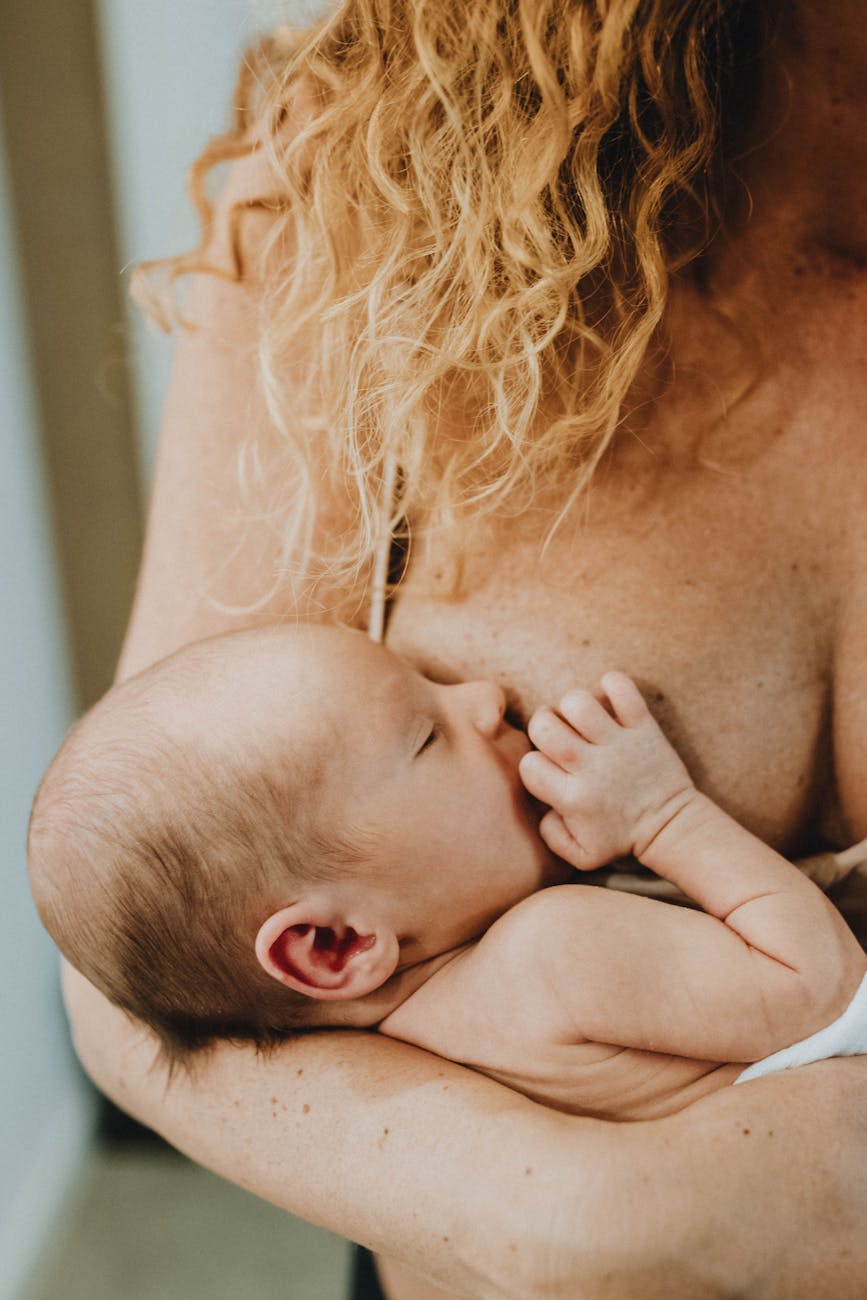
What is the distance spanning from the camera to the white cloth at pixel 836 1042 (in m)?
0.63

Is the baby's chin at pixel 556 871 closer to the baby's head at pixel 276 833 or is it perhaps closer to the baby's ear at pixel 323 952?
the baby's head at pixel 276 833

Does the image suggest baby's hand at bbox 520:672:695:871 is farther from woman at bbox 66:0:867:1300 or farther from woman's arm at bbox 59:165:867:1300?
woman's arm at bbox 59:165:867:1300

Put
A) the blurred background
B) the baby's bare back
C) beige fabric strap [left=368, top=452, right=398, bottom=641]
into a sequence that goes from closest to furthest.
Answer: the baby's bare back, beige fabric strap [left=368, top=452, right=398, bottom=641], the blurred background

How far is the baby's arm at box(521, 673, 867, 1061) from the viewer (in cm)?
64

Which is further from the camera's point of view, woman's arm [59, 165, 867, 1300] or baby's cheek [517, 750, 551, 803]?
baby's cheek [517, 750, 551, 803]

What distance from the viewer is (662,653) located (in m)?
0.73

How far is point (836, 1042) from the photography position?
0.63m

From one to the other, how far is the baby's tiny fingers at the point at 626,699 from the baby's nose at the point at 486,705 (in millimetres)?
83

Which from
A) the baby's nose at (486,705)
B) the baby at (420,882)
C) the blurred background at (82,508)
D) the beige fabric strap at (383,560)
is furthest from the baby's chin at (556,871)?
the blurred background at (82,508)

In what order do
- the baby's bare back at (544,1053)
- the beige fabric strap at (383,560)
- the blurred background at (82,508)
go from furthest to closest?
the blurred background at (82,508) → the beige fabric strap at (383,560) → the baby's bare back at (544,1053)

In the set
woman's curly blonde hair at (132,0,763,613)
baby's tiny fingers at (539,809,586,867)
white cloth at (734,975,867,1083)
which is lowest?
white cloth at (734,975,867,1083)

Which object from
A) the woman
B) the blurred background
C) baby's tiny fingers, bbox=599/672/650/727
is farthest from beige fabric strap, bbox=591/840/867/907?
the blurred background

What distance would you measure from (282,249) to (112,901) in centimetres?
53

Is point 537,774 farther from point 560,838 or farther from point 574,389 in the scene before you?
point 574,389
